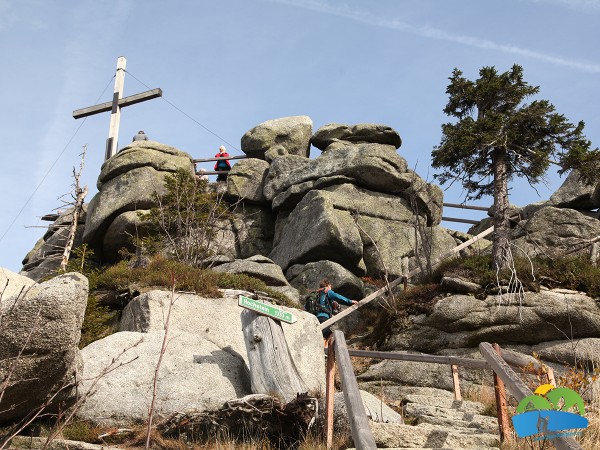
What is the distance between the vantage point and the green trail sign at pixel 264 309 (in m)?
10.0

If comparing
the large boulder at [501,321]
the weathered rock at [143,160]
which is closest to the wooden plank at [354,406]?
the large boulder at [501,321]

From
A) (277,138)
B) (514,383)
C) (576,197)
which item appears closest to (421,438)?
(514,383)

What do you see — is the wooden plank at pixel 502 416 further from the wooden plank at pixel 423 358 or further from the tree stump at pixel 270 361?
the wooden plank at pixel 423 358

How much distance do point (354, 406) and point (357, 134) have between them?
25.0 meters

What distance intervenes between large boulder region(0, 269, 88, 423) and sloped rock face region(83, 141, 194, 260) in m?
18.9

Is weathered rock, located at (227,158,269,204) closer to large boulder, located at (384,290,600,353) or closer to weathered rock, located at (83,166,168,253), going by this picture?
weathered rock, located at (83,166,168,253)

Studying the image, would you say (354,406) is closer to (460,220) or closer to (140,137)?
(460,220)

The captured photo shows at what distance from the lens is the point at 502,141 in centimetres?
2039

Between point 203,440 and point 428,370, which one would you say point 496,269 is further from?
point 203,440

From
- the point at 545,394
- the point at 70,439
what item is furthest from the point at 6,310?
the point at 545,394

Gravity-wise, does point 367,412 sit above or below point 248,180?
below

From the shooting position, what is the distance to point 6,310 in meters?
6.64

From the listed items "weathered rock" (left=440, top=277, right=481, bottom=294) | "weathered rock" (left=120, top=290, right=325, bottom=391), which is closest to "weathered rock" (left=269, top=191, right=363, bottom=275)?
"weathered rock" (left=440, top=277, right=481, bottom=294)

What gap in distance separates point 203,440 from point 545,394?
5167 mm
